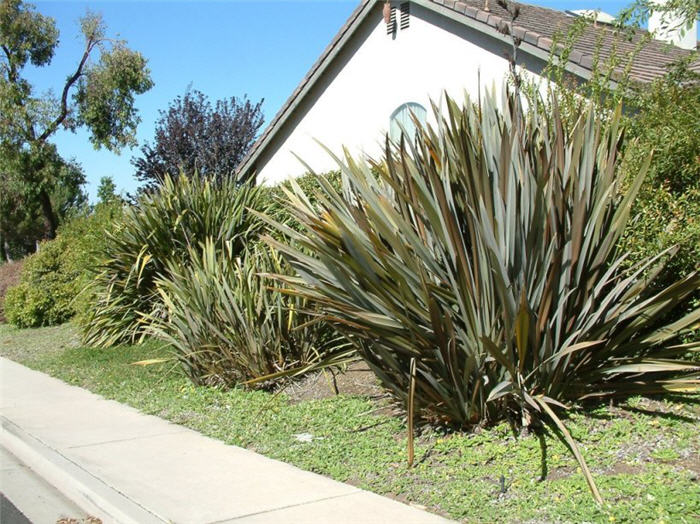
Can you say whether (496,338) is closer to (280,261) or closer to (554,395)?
(554,395)

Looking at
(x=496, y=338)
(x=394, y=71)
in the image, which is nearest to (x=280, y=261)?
(x=496, y=338)

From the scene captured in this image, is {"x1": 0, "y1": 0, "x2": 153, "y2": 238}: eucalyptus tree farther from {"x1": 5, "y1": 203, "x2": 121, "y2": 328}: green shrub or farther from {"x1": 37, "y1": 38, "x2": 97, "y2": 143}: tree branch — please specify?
{"x1": 5, "y1": 203, "x2": 121, "y2": 328}: green shrub

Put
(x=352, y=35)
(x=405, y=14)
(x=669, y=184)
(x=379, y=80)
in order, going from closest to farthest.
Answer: (x=669, y=184)
(x=405, y=14)
(x=379, y=80)
(x=352, y=35)

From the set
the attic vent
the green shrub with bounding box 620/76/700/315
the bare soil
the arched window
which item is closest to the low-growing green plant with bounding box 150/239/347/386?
the bare soil

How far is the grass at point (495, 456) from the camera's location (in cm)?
464

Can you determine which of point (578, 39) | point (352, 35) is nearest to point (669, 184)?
point (578, 39)

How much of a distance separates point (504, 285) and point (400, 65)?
1281 cm

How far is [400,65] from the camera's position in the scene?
1742cm

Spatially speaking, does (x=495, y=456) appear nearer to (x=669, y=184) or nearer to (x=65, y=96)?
(x=669, y=184)

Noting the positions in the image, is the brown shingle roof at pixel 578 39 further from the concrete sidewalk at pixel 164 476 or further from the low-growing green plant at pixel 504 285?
the concrete sidewalk at pixel 164 476

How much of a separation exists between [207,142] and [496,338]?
22722 millimetres

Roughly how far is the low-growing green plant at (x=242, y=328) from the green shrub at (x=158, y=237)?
2244 millimetres

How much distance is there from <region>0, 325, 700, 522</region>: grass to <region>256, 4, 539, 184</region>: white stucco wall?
894cm

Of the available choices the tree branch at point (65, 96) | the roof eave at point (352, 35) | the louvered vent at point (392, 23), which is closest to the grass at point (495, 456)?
the roof eave at point (352, 35)
